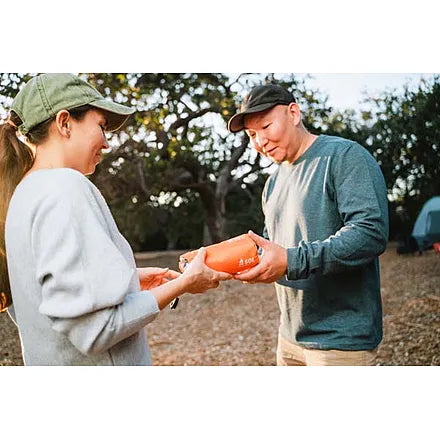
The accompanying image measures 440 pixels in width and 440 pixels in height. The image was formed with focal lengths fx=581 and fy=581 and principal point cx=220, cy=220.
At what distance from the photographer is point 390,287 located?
15.3 feet

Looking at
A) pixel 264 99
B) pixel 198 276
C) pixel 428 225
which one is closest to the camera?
pixel 198 276

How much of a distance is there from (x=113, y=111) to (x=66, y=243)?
1.11 ft

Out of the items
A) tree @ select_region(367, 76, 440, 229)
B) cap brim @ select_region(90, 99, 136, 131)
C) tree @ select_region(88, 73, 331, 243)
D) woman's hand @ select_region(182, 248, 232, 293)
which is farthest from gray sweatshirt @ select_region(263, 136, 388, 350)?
tree @ select_region(88, 73, 331, 243)

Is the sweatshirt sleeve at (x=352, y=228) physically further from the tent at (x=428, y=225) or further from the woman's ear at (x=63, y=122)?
the tent at (x=428, y=225)

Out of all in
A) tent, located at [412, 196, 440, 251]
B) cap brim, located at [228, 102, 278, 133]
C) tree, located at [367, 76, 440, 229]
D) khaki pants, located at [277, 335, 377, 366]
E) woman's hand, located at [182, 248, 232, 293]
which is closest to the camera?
woman's hand, located at [182, 248, 232, 293]

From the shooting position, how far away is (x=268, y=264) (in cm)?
167

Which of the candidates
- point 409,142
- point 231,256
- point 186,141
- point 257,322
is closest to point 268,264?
point 231,256

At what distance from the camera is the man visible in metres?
1.64

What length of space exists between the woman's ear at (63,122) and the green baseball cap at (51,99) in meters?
0.01

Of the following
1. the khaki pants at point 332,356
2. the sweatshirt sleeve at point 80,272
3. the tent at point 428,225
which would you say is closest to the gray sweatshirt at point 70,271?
the sweatshirt sleeve at point 80,272

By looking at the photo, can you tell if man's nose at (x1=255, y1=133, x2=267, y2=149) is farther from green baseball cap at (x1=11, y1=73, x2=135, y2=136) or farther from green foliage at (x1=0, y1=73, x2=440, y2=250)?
green foliage at (x1=0, y1=73, x2=440, y2=250)

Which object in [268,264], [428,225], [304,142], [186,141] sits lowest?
[428,225]

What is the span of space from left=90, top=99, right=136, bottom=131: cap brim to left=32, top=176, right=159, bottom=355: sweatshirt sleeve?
22 cm

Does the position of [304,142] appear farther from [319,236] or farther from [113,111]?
[113,111]
